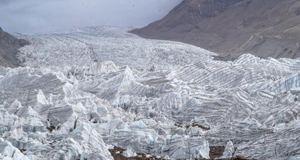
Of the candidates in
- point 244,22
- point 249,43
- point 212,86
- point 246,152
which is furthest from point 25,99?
point 244,22

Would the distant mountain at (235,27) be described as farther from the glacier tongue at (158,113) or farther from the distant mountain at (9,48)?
the glacier tongue at (158,113)

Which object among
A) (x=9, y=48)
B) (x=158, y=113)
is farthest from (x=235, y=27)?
(x=158, y=113)

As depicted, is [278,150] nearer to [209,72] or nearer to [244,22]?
[209,72]

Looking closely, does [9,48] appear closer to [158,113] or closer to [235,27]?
[235,27]

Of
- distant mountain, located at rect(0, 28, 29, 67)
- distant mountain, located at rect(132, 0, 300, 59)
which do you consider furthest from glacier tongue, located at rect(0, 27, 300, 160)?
distant mountain, located at rect(132, 0, 300, 59)

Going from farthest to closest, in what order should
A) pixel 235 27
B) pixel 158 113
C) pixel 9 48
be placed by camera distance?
pixel 235 27
pixel 9 48
pixel 158 113

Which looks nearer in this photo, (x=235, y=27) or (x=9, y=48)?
(x=9, y=48)
